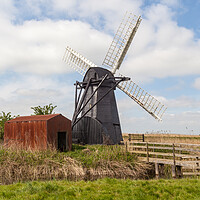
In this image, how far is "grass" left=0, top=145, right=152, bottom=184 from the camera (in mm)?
10734

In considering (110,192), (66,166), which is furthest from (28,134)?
(110,192)

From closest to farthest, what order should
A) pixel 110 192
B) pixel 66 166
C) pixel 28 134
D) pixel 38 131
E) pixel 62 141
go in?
pixel 110 192 → pixel 66 166 → pixel 38 131 → pixel 28 134 → pixel 62 141

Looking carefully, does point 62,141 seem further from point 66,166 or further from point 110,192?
point 110,192

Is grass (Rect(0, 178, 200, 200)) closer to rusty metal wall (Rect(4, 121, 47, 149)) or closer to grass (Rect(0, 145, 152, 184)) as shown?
grass (Rect(0, 145, 152, 184))

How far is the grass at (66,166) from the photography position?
10734mm

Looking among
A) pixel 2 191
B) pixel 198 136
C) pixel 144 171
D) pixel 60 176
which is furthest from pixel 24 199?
pixel 198 136

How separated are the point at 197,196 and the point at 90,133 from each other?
1333 cm

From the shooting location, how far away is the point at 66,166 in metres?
11.2

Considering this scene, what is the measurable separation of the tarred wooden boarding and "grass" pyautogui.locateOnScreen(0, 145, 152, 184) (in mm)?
1403

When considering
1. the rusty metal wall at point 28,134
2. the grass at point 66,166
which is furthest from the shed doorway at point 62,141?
the grass at point 66,166

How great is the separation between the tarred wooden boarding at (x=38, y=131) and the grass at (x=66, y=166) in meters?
1.40

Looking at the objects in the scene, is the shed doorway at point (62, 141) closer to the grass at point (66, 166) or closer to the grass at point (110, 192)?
the grass at point (66, 166)

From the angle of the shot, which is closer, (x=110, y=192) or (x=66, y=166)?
(x=110, y=192)

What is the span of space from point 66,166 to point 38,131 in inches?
175
